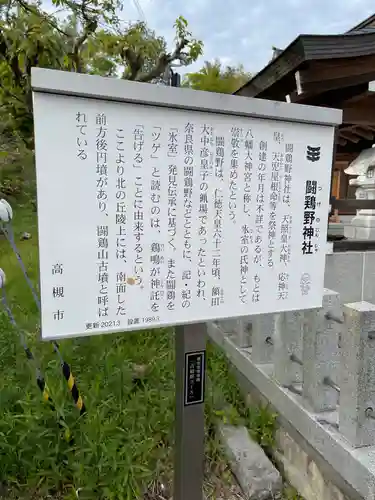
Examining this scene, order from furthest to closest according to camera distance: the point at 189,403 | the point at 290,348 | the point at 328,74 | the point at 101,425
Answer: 1. the point at 328,74
2. the point at 290,348
3. the point at 101,425
4. the point at 189,403

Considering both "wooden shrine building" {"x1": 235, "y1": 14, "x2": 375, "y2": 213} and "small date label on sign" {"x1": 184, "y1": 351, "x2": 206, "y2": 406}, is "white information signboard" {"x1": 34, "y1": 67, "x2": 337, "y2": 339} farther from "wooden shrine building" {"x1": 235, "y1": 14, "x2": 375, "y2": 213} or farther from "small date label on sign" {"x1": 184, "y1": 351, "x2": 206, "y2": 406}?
"wooden shrine building" {"x1": 235, "y1": 14, "x2": 375, "y2": 213}

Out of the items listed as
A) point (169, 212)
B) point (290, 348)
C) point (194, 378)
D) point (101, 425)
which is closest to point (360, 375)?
point (290, 348)

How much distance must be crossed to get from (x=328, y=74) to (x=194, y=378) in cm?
250

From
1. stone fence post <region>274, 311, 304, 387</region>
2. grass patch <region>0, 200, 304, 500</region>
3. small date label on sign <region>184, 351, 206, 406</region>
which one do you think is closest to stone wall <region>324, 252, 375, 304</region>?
stone fence post <region>274, 311, 304, 387</region>

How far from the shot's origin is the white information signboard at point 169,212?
1.30 m

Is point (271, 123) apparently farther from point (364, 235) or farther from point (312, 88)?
point (364, 235)

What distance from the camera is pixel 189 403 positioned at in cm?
168

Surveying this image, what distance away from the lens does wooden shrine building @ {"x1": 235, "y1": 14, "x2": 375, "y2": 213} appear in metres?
2.76

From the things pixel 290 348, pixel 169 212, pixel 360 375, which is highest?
pixel 169 212

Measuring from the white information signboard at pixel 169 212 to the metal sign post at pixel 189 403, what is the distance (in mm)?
191

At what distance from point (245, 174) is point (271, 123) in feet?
0.81

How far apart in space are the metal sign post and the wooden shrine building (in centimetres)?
215

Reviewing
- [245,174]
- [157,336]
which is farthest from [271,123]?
[157,336]

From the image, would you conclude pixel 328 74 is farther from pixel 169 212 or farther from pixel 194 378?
pixel 194 378
